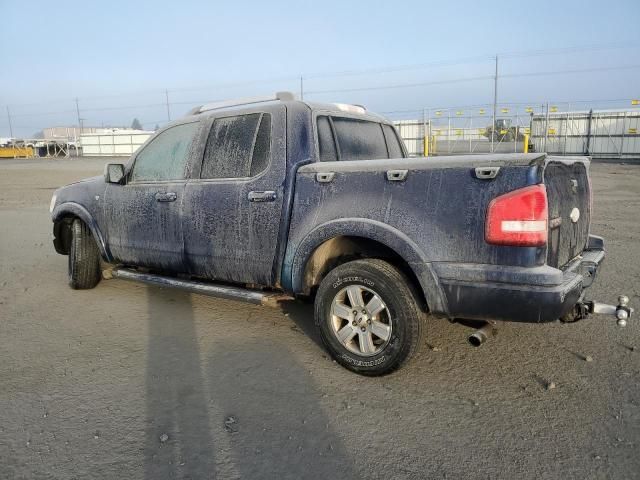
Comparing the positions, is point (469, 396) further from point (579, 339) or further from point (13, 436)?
point (13, 436)

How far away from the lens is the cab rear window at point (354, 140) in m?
4.13

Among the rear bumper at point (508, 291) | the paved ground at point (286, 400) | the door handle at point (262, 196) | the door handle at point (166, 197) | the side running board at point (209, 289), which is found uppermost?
the door handle at point (262, 196)

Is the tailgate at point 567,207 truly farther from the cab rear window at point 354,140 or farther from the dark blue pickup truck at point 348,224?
the cab rear window at point 354,140

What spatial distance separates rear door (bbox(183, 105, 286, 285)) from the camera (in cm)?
396

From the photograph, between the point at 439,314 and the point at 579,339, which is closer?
the point at 439,314

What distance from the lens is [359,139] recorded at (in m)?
4.54

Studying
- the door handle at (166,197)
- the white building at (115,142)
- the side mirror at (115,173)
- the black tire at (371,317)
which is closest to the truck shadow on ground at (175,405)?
the black tire at (371,317)

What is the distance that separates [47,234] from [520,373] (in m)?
8.66

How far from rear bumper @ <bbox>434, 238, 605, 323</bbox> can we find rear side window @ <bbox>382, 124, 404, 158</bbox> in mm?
2161

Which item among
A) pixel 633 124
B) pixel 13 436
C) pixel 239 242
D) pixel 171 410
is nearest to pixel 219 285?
pixel 239 242

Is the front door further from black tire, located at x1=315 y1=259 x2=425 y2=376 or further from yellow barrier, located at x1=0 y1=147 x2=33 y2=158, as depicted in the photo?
yellow barrier, located at x1=0 y1=147 x2=33 y2=158

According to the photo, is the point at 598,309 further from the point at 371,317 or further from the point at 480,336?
the point at 371,317

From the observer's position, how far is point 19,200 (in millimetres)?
14922

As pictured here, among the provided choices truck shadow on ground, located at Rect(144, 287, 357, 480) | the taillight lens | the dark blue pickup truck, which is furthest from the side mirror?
the taillight lens
